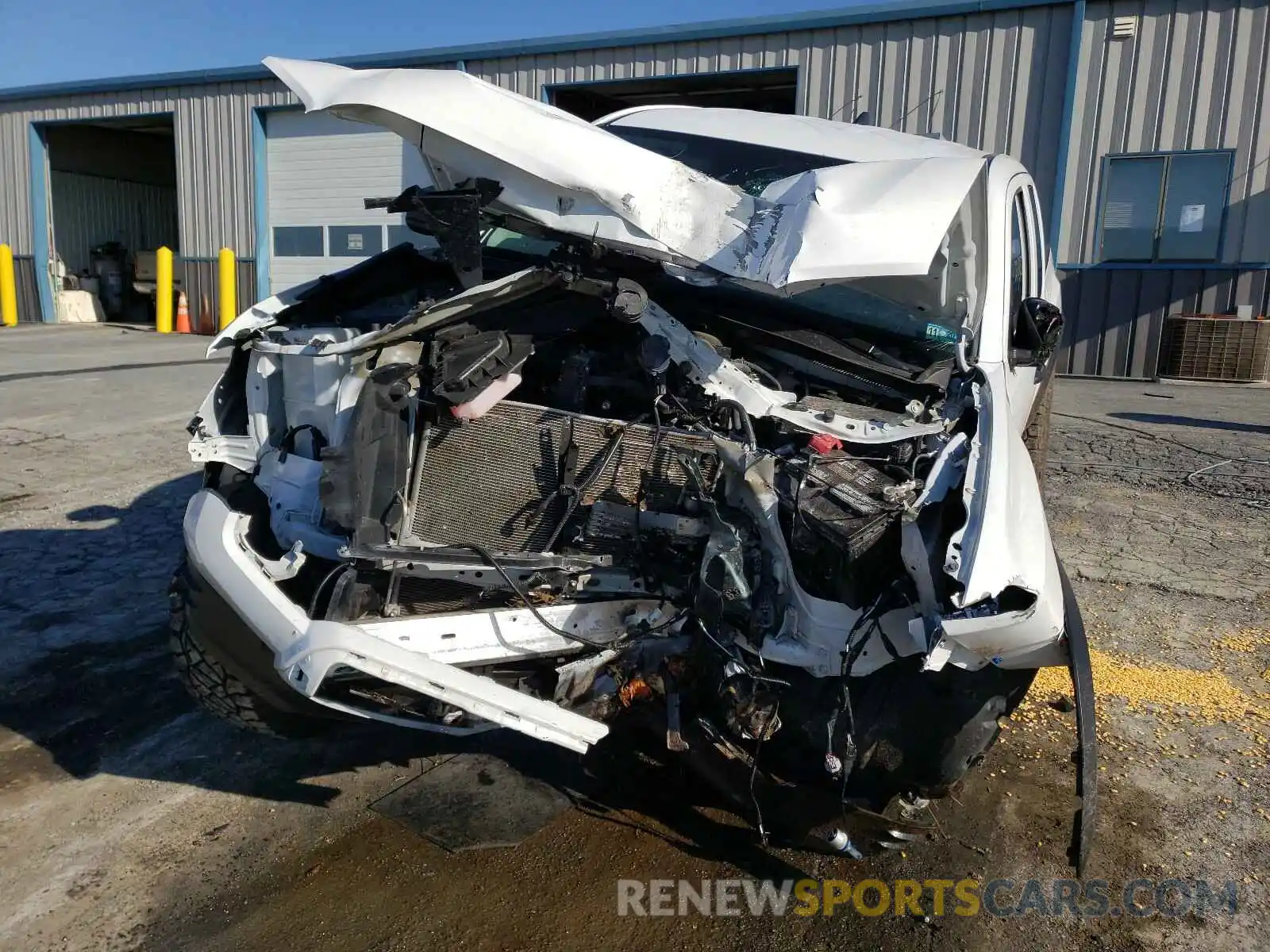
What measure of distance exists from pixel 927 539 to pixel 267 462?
2.15 m

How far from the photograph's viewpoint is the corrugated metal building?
11.8 m

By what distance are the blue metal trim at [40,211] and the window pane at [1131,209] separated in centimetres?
1871

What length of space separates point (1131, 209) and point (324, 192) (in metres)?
12.2

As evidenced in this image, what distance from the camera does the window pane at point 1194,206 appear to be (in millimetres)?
12016

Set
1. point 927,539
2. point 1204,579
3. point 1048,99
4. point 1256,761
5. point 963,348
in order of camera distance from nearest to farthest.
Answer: point 927,539
point 963,348
point 1256,761
point 1204,579
point 1048,99

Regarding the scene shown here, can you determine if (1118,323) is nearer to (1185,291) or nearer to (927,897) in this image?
(1185,291)

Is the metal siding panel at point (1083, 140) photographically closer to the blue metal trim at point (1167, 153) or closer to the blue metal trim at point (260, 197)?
the blue metal trim at point (1167, 153)

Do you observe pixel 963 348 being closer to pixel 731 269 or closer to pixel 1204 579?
pixel 731 269

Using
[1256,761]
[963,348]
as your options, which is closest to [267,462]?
[963,348]

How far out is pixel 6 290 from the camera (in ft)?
61.0

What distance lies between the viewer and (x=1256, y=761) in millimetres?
3336

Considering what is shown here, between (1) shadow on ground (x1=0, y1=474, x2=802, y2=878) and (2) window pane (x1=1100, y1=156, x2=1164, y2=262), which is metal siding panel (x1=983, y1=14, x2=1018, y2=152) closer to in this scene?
(2) window pane (x1=1100, y1=156, x2=1164, y2=262)

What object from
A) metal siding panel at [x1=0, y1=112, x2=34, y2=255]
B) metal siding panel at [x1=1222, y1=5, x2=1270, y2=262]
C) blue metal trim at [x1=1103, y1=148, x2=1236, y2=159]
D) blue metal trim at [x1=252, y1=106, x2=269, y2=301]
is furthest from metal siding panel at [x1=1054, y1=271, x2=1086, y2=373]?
metal siding panel at [x1=0, y1=112, x2=34, y2=255]

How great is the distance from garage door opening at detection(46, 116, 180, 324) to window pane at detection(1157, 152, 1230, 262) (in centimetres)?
1676
